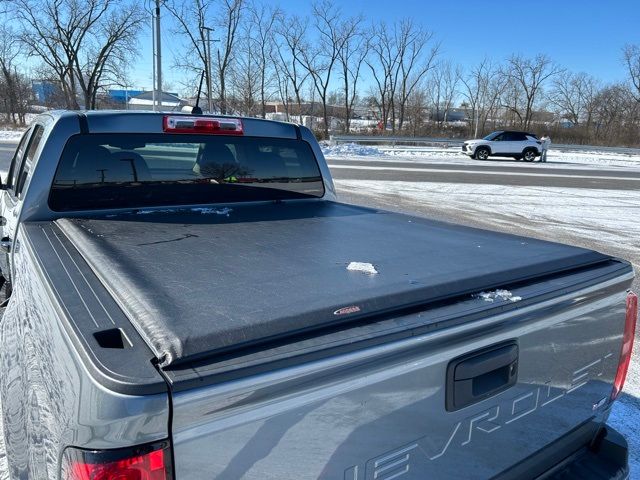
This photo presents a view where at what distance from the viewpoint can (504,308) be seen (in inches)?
62.7

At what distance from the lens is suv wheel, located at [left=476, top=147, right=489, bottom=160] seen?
94.1ft

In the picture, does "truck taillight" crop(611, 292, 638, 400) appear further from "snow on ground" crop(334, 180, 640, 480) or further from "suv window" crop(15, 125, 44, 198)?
"suv window" crop(15, 125, 44, 198)

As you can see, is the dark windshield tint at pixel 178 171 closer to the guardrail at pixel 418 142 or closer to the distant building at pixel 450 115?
the guardrail at pixel 418 142

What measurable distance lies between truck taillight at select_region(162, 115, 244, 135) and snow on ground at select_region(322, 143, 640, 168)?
22.6m

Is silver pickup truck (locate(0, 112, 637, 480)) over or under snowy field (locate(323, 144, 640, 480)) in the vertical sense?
over

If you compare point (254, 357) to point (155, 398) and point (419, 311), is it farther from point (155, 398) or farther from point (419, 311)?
point (419, 311)

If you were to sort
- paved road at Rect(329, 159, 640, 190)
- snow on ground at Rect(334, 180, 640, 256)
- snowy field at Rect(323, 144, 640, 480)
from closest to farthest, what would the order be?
snowy field at Rect(323, 144, 640, 480)
snow on ground at Rect(334, 180, 640, 256)
paved road at Rect(329, 159, 640, 190)

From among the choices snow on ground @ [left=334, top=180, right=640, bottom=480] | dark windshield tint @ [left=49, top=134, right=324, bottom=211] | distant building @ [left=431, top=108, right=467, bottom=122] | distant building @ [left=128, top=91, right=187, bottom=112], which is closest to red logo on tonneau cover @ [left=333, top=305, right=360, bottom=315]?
dark windshield tint @ [left=49, top=134, right=324, bottom=211]

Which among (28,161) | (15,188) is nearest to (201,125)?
(28,161)

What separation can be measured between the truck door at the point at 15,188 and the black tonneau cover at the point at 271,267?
552mm

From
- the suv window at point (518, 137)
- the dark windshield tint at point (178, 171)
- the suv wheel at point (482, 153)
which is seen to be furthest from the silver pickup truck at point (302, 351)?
the suv window at point (518, 137)

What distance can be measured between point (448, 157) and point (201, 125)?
92.4ft

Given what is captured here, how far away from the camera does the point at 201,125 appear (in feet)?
10.8

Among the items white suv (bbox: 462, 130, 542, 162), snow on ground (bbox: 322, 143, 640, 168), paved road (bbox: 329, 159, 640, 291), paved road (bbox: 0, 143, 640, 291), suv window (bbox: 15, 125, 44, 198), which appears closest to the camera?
suv window (bbox: 15, 125, 44, 198)
